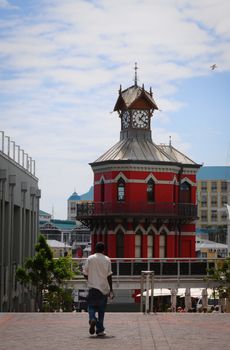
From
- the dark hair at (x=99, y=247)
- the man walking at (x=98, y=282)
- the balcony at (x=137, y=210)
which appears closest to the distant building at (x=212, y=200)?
the balcony at (x=137, y=210)

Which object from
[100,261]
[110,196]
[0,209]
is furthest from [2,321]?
[110,196]

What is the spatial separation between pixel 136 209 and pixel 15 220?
1694 cm

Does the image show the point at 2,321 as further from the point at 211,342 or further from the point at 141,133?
the point at 141,133

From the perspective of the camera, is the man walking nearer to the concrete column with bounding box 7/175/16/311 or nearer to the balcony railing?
the concrete column with bounding box 7/175/16/311

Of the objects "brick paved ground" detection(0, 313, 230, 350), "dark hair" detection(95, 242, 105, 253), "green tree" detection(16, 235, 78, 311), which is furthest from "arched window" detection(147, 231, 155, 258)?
"dark hair" detection(95, 242, 105, 253)

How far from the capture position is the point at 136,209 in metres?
61.9

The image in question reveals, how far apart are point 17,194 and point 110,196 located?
723 inches

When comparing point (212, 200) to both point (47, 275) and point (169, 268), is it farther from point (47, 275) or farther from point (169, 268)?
point (47, 275)

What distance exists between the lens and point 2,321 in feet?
57.3

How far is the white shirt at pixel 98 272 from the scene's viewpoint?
15820 mm

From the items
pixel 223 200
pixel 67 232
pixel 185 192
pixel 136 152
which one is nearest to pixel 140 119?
pixel 136 152

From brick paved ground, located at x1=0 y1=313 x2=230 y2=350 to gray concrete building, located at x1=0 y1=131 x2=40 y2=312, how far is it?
65.3 ft

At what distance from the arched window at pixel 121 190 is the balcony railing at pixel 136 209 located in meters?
0.48

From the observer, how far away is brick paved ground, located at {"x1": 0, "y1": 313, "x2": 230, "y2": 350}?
45.8 feet
